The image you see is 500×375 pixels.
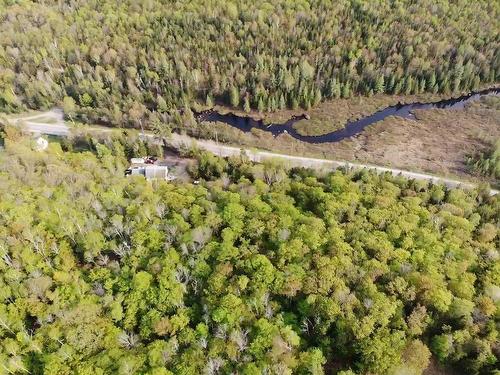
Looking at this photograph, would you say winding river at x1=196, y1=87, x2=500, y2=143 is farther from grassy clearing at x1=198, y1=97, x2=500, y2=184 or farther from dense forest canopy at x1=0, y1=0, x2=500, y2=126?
dense forest canopy at x1=0, y1=0, x2=500, y2=126

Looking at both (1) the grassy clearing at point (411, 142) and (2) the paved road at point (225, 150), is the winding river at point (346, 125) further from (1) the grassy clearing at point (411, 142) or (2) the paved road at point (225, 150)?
(2) the paved road at point (225, 150)

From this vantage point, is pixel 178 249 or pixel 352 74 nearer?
pixel 178 249

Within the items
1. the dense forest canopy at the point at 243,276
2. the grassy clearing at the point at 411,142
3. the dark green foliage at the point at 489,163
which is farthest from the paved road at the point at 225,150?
the dense forest canopy at the point at 243,276

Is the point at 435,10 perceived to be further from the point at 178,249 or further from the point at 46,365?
the point at 46,365

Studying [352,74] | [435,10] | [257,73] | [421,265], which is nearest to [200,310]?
[421,265]

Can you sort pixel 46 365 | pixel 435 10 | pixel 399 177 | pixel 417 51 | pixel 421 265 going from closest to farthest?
1. pixel 46 365
2. pixel 421 265
3. pixel 399 177
4. pixel 417 51
5. pixel 435 10
